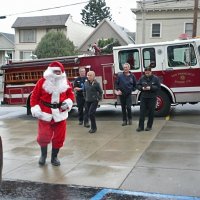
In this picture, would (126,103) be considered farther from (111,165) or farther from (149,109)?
(111,165)

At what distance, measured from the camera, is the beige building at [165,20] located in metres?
37.8

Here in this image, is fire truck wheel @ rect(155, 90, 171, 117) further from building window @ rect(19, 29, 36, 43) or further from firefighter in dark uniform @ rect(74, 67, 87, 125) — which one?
building window @ rect(19, 29, 36, 43)

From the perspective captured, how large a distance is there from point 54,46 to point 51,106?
1440 inches

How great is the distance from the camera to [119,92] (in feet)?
36.7

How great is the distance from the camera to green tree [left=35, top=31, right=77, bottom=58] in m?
43.1

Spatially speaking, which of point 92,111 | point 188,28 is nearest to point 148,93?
point 92,111

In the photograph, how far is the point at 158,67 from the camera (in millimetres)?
12766

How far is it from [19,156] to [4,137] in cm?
247

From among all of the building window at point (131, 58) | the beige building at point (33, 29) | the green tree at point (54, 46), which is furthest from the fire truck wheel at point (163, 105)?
the beige building at point (33, 29)

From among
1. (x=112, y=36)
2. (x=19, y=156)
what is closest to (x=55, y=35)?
(x=112, y=36)

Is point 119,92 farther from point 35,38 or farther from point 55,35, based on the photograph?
point 35,38

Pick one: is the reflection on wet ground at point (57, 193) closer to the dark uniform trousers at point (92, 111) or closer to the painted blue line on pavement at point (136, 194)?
the painted blue line on pavement at point (136, 194)

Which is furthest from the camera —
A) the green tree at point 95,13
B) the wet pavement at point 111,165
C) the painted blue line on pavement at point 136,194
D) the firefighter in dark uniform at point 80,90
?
the green tree at point 95,13

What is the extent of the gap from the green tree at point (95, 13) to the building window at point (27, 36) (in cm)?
4042
